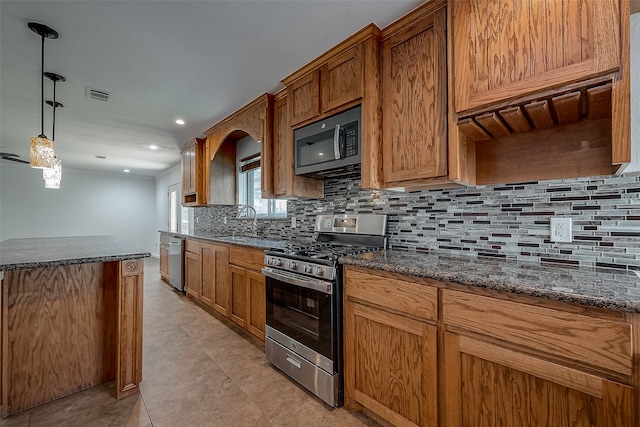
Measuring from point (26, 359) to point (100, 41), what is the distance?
83.1 inches

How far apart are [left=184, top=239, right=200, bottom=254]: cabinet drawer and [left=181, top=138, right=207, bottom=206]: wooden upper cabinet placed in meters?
0.62

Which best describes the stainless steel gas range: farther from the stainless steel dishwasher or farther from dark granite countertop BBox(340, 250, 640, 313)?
the stainless steel dishwasher

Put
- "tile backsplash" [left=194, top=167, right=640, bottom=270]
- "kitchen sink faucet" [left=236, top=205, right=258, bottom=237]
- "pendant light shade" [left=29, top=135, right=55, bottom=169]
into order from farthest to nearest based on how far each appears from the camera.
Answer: "kitchen sink faucet" [left=236, top=205, right=258, bottom=237], "pendant light shade" [left=29, top=135, right=55, bottom=169], "tile backsplash" [left=194, top=167, right=640, bottom=270]

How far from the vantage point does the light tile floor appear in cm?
155

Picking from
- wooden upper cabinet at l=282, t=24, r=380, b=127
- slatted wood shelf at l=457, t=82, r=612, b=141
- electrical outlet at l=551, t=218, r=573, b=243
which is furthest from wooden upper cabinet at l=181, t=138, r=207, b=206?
electrical outlet at l=551, t=218, r=573, b=243

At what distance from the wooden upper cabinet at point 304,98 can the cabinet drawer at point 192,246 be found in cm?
216

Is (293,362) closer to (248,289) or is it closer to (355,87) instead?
(248,289)

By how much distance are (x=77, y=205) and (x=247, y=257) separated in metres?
7.11

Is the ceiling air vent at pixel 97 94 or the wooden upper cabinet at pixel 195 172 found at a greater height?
the ceiling air vent at pixel 97 94

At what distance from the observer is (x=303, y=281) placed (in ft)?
5.87

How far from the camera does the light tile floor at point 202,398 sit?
1.55 m

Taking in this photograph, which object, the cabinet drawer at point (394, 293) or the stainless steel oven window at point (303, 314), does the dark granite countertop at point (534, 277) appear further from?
the stainless steel oven window at point (303, 314)

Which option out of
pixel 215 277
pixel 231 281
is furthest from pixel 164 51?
pixel 215 277

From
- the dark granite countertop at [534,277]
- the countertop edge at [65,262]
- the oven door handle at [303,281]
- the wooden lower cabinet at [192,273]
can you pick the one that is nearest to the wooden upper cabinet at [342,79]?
the dark granite countertop at [534,277]
